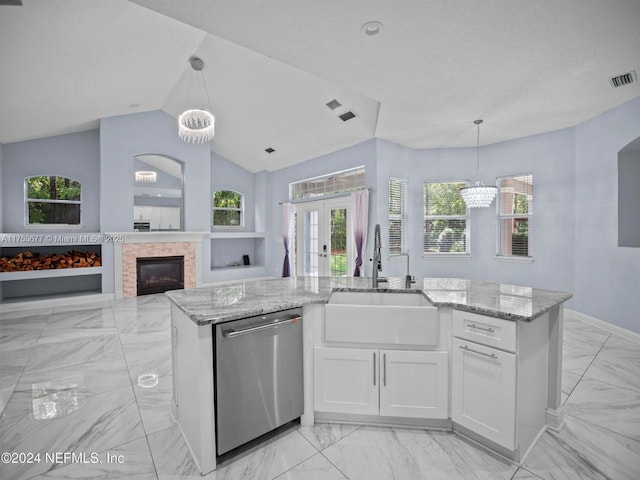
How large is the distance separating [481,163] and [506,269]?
6.46ft

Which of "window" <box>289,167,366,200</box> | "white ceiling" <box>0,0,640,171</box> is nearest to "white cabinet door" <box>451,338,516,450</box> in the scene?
"white ceiling" <box>0,0,640,171</box>

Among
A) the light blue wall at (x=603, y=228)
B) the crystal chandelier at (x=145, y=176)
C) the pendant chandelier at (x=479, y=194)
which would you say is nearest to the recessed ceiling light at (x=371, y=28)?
the pendant chandelier at (x=479, y=194)

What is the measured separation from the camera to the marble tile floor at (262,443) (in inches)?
66.2

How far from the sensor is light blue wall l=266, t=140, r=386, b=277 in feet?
18.3

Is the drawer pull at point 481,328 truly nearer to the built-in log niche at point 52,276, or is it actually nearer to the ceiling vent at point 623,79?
the ceiling vent at point 623,79

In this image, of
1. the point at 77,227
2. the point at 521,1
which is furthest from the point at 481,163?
the point at 77,227

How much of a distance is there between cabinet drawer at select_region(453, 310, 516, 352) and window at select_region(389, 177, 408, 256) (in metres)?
3.84

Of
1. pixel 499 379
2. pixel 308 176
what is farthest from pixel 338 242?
pixel 499 379

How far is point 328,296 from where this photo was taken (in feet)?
6.85

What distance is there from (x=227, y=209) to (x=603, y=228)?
7.64m

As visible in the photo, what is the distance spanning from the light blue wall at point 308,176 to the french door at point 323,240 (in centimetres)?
63

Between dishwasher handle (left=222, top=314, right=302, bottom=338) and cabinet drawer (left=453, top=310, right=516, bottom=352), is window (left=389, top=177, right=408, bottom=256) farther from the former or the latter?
dishwasher handle (left=222, top=314, right=302, bottom=338)

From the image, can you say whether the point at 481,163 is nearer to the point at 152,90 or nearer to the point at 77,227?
the point at 152,90

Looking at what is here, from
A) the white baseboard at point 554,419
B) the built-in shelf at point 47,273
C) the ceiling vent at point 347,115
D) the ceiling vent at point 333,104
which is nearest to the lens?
the white baseboard at point 554,419
